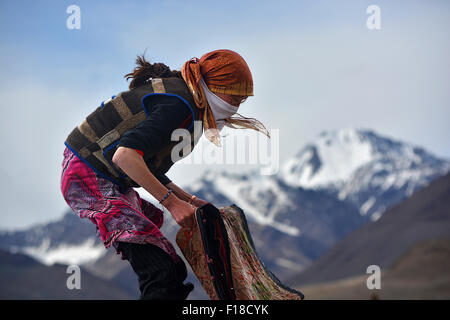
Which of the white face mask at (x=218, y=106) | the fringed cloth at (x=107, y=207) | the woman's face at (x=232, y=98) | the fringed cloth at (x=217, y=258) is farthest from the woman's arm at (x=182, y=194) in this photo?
the woman's face at (x=232, y=98)

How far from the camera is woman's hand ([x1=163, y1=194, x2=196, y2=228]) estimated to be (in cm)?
312

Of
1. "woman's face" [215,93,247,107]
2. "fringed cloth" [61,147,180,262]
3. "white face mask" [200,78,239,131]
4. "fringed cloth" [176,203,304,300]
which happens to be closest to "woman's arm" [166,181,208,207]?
"fringed cloth" [61,147,180,262]

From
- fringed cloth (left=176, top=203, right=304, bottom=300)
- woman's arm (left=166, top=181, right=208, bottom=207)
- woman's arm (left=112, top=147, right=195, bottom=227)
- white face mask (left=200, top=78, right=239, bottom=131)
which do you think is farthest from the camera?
woman's arm (left=166, top=181, right=208, bottom=207)

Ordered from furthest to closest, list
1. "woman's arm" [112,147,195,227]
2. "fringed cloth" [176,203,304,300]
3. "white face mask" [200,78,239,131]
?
1. "white face mask" [200,78,239,131]
2. "fringed cloth" [176,203,304,300]
3. "woman's arm" [112,147,195,227]

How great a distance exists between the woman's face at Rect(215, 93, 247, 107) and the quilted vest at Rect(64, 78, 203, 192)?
0.17 m

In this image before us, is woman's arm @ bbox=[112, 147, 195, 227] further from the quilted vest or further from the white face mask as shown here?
the white face mask

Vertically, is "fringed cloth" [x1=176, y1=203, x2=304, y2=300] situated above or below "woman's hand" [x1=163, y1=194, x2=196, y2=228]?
below

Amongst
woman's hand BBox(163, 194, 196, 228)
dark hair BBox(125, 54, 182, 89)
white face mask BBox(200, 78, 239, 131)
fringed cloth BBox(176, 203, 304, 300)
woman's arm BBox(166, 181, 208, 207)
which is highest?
dark hair BBox(125, 54, 182, 89)

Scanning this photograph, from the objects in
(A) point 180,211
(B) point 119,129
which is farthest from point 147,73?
(A) point 180,211

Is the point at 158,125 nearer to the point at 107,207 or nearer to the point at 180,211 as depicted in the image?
the point at 180,211

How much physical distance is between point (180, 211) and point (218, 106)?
2.14 feet

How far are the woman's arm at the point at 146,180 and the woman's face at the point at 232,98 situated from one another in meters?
0.63

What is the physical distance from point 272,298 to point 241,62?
132cm
